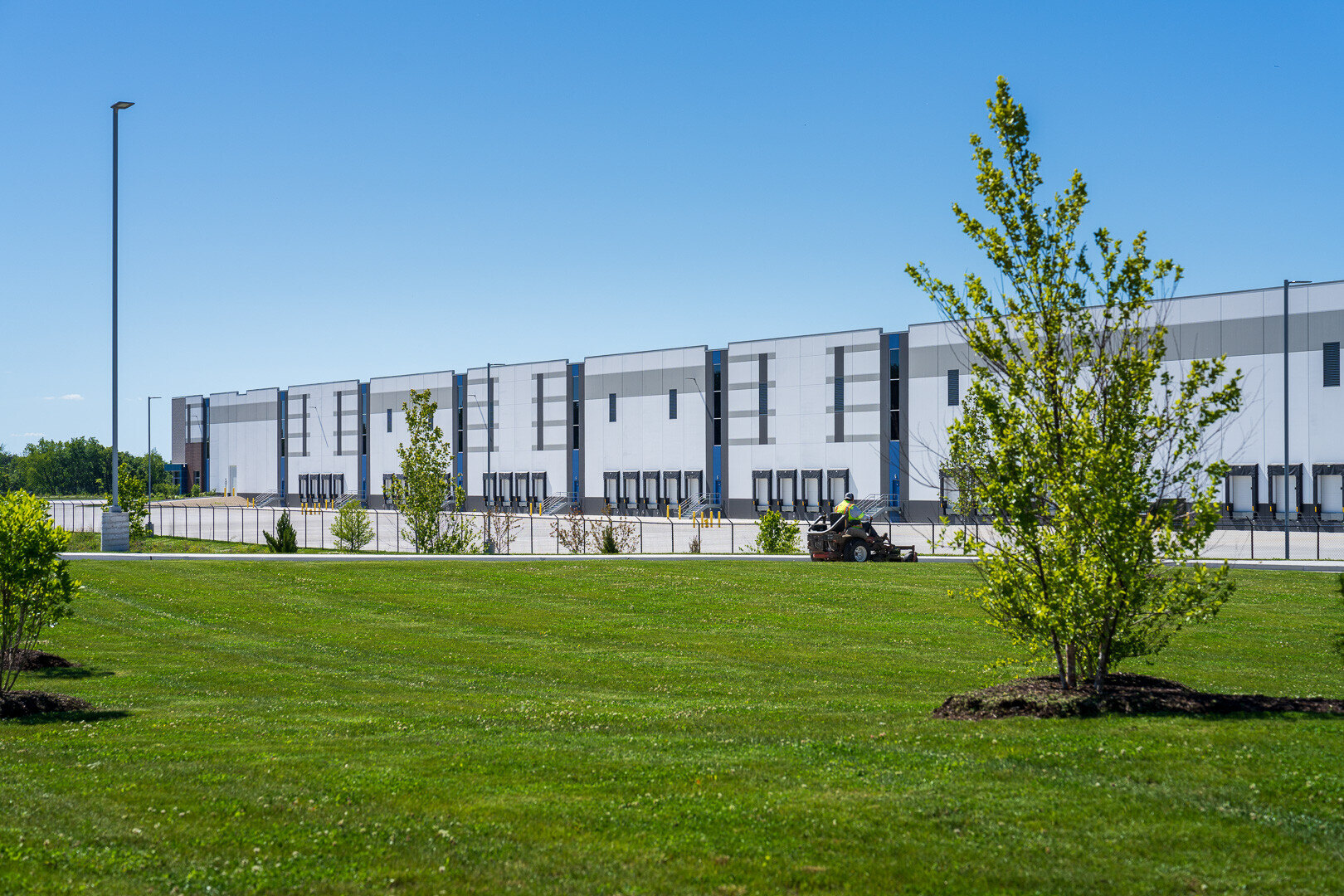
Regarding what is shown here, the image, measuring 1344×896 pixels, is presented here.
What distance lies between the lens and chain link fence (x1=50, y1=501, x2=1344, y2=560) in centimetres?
4106

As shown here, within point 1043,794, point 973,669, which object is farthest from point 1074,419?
point 973,669

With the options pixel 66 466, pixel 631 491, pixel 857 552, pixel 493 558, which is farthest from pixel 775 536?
pixel 66 466

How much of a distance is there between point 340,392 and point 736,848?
96.2 metres

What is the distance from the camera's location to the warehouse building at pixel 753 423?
178ft

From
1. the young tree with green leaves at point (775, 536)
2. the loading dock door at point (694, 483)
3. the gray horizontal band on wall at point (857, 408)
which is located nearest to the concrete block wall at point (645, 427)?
the loading dock door at point (694, 483)

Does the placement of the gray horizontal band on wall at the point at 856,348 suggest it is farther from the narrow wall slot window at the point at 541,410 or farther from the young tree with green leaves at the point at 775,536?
the young tree with green leaves at the point at 775,536

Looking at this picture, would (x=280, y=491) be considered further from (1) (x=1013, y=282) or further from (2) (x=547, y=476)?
(1) (x=1013, y=282)

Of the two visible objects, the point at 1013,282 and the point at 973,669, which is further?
the point at 973,669

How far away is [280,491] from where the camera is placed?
10294cm

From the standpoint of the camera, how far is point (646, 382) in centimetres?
7925

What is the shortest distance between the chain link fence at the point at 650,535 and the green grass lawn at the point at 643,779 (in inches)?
707

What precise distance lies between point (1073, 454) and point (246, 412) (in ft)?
352

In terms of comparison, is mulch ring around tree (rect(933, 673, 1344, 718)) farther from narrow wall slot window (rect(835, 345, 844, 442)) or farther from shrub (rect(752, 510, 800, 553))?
narrow wall slot window (rect(835, 345, 844, 442))

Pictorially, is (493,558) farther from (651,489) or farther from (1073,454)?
(651,489)
